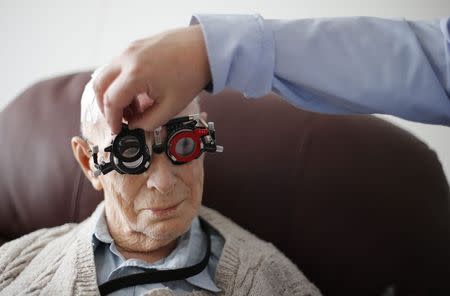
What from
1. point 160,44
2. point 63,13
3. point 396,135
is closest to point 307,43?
point 160,44

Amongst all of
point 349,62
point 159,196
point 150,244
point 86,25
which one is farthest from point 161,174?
point 86,25

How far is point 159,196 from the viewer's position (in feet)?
3.43

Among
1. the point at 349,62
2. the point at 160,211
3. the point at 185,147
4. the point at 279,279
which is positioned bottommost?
the point at 279,279

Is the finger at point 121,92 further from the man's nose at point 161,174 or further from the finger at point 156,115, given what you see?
the man's nose at point 161,174

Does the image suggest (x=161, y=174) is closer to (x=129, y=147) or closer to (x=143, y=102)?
(x=129, y=147)

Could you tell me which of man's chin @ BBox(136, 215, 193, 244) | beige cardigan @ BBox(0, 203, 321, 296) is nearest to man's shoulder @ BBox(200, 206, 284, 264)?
beige cardigan @ BBox(0, 203, 321, 296)

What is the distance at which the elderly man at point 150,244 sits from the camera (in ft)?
3.27

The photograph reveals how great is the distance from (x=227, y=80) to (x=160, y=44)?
0.12 metres

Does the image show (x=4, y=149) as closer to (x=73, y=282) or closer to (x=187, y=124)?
(x=73, y=282)

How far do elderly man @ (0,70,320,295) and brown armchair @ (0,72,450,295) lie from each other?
0.12 m

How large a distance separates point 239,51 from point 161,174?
19.5 inches

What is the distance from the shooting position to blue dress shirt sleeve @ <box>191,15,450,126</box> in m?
0.62

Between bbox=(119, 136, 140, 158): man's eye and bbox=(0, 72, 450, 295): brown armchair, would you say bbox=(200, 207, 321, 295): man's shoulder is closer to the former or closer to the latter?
bbox=(0, 72, 450, 295): brown armchair

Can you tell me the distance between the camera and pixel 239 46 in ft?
1.97
